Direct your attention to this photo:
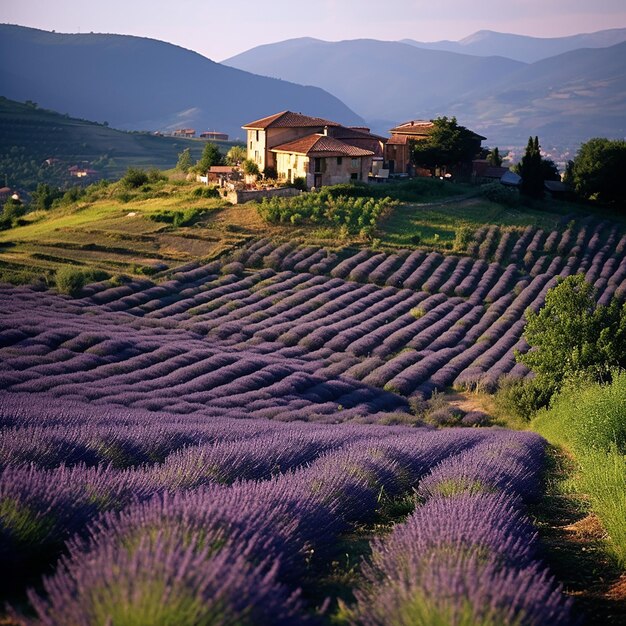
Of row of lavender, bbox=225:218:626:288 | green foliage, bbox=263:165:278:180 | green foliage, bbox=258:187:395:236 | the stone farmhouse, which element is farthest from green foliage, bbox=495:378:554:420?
green foliage, bbox=263:165:278:180

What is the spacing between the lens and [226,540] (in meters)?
4.30

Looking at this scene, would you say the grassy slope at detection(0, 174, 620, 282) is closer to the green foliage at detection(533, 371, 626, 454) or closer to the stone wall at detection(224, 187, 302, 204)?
the stone wall at detection(224, 187, 302, 204)

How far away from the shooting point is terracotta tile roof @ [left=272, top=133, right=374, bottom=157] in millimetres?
52125

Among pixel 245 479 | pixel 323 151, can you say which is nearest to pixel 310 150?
pixel 323 151

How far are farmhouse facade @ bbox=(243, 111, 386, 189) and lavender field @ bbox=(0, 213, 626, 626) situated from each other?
2392 cm

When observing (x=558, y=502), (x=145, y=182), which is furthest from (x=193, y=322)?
(x=145, y=182)

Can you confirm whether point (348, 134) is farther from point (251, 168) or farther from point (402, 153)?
point (251, 168)

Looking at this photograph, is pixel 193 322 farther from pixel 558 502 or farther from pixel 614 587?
pixel 614 587

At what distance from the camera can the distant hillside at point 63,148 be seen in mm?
109875

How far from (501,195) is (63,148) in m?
93.2

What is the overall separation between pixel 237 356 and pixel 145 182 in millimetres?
38511

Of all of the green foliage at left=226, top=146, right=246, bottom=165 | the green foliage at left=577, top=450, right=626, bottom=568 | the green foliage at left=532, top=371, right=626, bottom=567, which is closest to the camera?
the green foliage at left=577, top=450, right=626, bottom=568

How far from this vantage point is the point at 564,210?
177ft

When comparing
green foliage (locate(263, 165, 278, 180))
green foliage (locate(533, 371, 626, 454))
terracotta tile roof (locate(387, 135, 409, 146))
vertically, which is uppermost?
terracotta tile roof (locate(387, 135, 409, 146))
